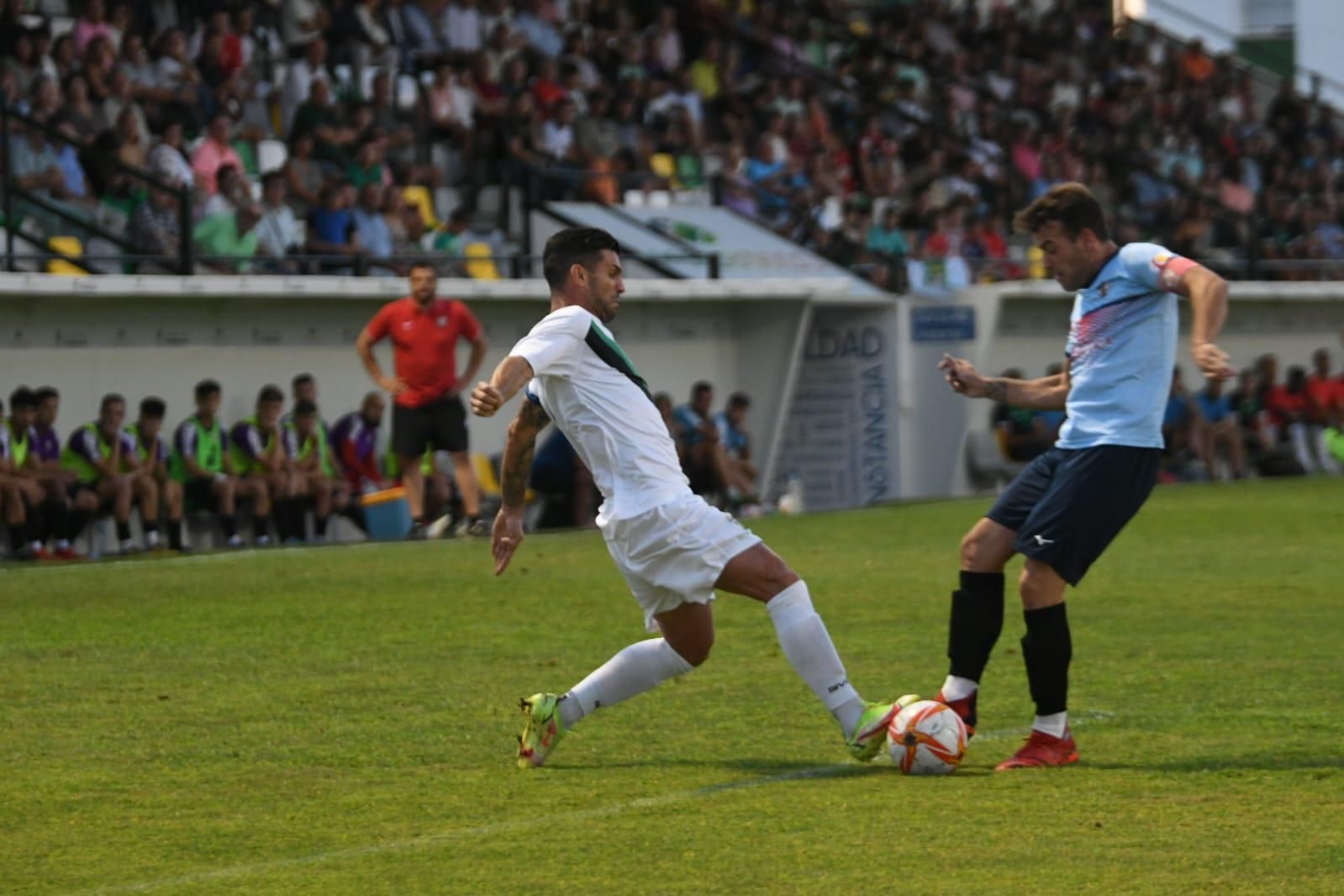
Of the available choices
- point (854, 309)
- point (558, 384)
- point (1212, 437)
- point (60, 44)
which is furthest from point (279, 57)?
point (558, 384)

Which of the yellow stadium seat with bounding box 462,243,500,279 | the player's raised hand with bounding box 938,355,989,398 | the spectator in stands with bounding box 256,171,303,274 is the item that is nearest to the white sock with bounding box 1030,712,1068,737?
the player's raised hand with bounding box 938,355,989,398

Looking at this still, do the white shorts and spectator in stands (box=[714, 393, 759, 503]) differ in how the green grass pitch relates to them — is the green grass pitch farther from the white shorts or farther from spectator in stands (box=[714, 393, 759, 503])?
spectator in stands (box=[714, 393, 759, 503])

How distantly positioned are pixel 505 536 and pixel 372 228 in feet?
43.5

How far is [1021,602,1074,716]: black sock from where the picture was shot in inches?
267

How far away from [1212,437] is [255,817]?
2098 cm

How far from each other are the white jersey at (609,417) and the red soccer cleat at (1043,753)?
128 centimetres

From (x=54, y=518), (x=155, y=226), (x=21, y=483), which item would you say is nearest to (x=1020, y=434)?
(x=155, y=226)

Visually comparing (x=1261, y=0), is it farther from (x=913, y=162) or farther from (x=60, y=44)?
(x=60, y=44)

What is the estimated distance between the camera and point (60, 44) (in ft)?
61.8

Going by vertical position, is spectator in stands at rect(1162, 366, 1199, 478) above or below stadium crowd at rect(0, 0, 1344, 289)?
below

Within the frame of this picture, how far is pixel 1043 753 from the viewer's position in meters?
6.73

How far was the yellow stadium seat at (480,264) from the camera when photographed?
813 inches

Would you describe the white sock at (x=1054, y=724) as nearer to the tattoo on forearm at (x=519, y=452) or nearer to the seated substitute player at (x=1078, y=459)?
the seated substitute player at (x=1078, y=459)

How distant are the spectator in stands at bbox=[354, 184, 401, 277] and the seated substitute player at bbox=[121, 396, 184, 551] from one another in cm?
313
